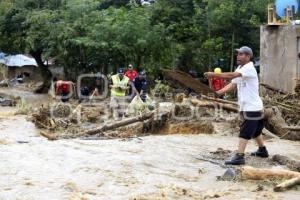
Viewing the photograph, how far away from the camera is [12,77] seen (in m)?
49.8

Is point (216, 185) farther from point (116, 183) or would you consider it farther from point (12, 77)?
point (12, 77)

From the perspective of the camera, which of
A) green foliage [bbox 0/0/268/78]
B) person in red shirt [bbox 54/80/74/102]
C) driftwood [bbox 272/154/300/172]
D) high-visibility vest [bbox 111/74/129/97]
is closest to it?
driftwood [bbox 272/154/300/172]

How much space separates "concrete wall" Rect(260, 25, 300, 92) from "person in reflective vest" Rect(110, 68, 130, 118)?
492 cm

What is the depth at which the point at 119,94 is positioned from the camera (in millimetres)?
16719

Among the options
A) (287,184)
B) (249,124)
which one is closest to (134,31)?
(249,124)

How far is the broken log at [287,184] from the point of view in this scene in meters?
6.27

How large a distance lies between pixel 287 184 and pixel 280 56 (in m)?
12.1

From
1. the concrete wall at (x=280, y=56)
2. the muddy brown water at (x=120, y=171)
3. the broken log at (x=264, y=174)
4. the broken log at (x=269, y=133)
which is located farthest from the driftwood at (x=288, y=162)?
the concrete wall at (x=280, y=56)

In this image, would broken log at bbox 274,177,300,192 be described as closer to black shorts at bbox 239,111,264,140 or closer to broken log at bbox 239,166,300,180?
broken log at bbox 239,166,300,180

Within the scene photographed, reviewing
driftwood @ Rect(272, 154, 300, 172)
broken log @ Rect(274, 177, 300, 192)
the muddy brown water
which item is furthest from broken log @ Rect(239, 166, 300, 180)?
driftwood @ Rect(272, 154, 300, 172)

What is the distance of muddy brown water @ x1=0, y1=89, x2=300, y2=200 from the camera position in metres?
6.20

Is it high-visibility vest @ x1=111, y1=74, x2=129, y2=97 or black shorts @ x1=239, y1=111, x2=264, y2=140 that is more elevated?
high-visibility vest @ x1=111, y1=74, x2=129, y2=97

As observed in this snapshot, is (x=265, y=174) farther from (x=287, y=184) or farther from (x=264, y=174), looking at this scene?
(x=287, y=184)

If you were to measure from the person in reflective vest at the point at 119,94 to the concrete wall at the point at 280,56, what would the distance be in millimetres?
4922
